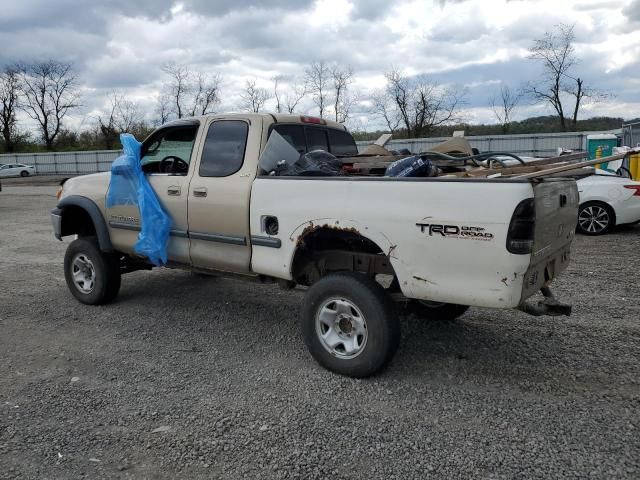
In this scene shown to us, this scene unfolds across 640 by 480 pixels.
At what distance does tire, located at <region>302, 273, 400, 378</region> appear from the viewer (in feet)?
12.2

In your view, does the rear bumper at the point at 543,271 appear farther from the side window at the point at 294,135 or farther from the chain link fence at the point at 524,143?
the chain link fence at the point at 524,143

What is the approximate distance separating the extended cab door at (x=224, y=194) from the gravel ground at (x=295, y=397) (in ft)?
2.70

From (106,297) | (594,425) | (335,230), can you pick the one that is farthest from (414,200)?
(106,297)

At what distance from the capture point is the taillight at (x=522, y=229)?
316cm

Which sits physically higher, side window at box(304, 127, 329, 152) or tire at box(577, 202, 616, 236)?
side window at box(304, 127, 329, 152)

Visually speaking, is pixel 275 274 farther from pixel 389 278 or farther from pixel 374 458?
pixel 389 278

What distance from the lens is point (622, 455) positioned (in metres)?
2.89

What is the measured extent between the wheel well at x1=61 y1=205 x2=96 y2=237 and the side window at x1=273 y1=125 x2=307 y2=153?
2663mm

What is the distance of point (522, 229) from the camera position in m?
3.19

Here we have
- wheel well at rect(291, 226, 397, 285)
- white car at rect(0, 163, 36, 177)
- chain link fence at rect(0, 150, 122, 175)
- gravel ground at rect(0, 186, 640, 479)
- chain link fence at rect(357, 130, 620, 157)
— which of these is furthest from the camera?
white car at rect(0, 163, 36, 177)

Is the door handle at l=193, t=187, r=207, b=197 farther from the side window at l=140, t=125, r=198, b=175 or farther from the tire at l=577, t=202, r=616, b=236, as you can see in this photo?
the tire at l=577, t=202, r=616, b=236

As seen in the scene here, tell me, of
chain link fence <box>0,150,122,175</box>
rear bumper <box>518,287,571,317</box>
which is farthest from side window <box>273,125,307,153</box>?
chain link fence <box>0,150,122,175</box>

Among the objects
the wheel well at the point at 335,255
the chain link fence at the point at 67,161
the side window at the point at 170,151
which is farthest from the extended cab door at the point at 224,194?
the chain link fence at the point at 67,161

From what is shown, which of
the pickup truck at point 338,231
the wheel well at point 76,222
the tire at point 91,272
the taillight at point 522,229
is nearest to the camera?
the taillight at point 522,229
